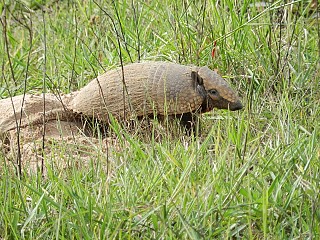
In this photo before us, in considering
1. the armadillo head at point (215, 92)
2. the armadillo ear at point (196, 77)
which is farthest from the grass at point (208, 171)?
the armadillo ear at point (196, 77)

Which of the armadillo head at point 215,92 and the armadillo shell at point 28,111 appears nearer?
the armadillo head at point 215,92

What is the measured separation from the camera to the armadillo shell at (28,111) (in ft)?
15.6

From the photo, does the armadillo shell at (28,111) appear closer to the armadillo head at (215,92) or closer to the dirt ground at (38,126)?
the dirt ground at (38,126)

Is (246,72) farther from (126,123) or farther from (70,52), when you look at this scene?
(70,52)

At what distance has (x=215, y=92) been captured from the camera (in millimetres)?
4680

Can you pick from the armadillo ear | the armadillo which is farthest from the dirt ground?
the armadillo ear

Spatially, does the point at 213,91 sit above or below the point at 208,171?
above

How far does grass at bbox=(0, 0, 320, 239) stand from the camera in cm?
313

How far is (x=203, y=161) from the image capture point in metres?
3.71

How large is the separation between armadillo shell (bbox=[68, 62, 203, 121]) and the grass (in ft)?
0.85

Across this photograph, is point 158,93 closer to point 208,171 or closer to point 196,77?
point 196,77

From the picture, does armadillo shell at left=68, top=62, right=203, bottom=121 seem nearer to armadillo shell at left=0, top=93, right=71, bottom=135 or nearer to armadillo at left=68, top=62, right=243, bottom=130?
armadillo at left=68, top=62, right=243, bottom=130

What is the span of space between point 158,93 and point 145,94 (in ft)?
0.26

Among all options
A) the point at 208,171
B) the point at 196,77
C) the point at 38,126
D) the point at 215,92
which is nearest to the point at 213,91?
the point at 215,92
